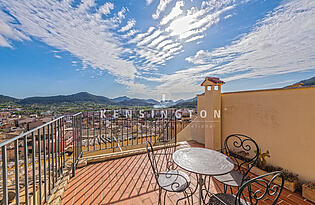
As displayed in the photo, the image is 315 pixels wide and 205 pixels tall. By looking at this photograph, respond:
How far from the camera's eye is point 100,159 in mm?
2811

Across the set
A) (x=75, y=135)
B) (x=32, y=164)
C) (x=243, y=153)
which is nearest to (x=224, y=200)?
(x=32, y=164)

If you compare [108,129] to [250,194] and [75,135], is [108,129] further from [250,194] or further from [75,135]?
[250,194]

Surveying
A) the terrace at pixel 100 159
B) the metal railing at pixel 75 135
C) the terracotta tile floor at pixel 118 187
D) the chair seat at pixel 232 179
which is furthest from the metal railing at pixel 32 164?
the chair seat at pixel 232 179

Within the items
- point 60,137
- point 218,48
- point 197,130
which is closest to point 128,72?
point 218,48

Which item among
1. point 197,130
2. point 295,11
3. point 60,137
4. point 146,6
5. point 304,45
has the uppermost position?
point 146,6

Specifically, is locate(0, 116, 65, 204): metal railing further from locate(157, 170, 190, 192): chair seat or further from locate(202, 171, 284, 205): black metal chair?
locate(202, 171, 284, 205): black metal chair

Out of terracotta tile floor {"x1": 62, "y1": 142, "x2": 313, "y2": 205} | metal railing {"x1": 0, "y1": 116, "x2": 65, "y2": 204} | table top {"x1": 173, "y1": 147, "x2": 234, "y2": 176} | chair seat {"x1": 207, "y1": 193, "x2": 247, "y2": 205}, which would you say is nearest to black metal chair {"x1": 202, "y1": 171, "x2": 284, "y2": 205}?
chair seat {"x1": 207, "y1": 193, "x2": 247, "y2": 205}

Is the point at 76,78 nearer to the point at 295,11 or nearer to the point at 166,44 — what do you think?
the point at 166,44

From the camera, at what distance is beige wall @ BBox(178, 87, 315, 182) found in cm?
213

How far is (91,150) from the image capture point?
3.09m

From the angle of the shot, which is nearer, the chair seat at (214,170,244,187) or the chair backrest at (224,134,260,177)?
the chair seat at (214,170,244,187)

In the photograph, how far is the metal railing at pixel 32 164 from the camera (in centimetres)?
84

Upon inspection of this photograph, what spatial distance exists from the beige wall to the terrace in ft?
0.06

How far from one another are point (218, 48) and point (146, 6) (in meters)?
4.34
